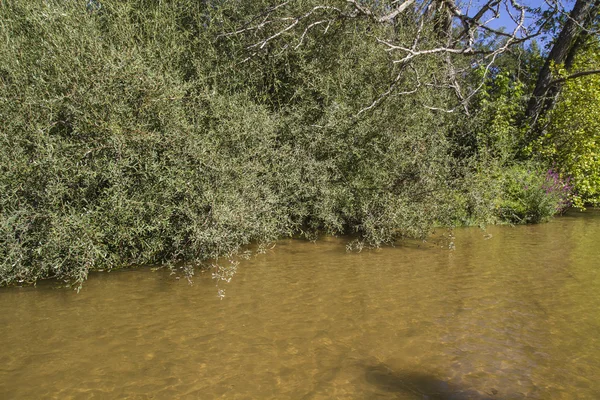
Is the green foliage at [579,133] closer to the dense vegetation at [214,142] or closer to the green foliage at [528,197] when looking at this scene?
the dense vegetation at [214,142]

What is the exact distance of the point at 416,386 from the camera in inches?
145

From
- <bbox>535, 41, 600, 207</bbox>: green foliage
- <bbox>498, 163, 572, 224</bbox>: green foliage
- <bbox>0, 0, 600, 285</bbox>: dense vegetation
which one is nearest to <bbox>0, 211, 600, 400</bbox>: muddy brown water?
<bbox>0, 0, 600, 285</bbox>: dense vegetation

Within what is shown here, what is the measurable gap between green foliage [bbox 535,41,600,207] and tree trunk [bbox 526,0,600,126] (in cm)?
47

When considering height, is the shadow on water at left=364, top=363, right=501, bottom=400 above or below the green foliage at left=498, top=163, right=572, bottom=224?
below

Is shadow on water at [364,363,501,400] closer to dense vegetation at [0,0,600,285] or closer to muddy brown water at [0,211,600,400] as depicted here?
muddy brown water at [0,211,600,400]

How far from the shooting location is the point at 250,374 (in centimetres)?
389

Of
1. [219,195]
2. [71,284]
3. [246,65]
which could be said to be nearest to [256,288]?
[219,195]

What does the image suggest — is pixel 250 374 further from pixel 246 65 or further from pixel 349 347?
pixel 246 65

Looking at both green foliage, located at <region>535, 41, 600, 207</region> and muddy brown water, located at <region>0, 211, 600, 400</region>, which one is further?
green foliage, located at <region>535, 41, 600, 207</region>

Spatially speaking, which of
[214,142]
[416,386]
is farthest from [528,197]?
[416,386]

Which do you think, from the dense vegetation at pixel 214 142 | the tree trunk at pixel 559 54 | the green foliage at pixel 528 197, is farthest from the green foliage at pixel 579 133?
the green foliage at pixel 528 197

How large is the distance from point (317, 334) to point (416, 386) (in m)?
1.24

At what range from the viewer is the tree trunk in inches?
501

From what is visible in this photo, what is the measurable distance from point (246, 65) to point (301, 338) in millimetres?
6480
